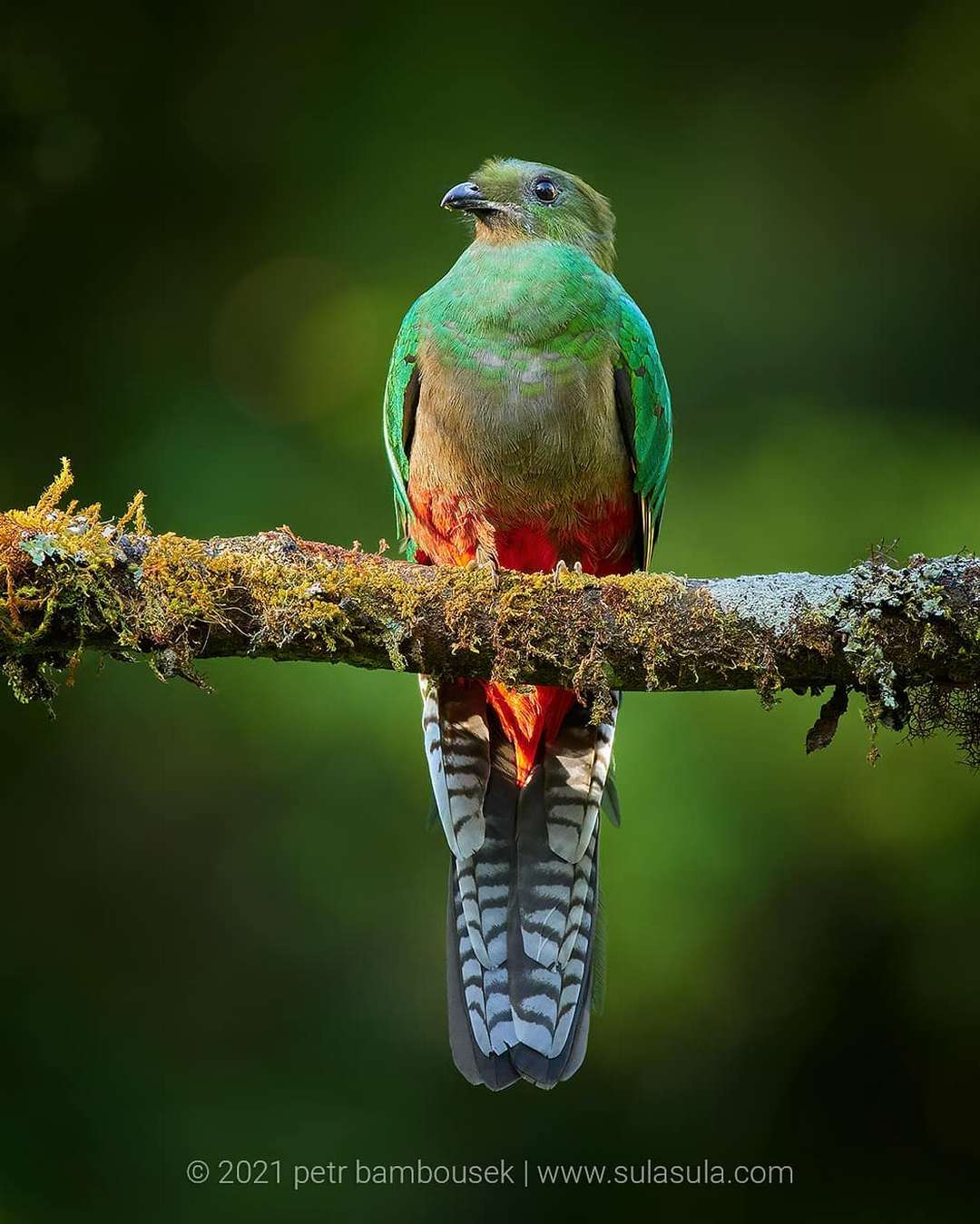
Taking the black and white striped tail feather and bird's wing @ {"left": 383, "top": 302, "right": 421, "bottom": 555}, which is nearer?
the black and white striped tail feather

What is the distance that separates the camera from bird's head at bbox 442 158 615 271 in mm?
3891

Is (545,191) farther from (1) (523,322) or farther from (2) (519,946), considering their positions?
(2) (519,946)

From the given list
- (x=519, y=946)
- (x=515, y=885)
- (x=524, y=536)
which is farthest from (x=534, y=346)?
(x=519, y=946)

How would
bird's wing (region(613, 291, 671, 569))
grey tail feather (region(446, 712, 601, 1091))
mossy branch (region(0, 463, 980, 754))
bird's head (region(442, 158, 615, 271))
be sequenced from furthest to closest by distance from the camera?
1. bird's head (region(442, 158, 615, 271))
2. bird's wing (region(613, 291, 671, 569))
3. grey tail feather (region(446, 712, 601, 1091))
4. mossy branch (region(0, 463, 980, 754))

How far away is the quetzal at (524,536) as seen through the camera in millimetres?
3430

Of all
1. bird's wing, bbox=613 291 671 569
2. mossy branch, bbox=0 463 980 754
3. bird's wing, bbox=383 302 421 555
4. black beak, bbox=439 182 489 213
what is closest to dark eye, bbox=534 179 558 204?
black beak, bbox=439 182 489 213

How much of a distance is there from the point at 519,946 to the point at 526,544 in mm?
1008

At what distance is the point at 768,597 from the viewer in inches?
105

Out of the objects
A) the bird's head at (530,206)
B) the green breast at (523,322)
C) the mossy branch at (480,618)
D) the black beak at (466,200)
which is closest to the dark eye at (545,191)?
the bird's head at (530,206)

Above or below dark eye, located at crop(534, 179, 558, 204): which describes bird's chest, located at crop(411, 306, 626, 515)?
below

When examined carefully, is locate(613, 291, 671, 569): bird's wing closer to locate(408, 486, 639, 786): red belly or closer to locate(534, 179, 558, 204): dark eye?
locate(408, 486, 639, 786): red belly

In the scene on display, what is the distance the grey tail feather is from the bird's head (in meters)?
1.38

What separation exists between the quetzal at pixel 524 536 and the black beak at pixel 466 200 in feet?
0.80

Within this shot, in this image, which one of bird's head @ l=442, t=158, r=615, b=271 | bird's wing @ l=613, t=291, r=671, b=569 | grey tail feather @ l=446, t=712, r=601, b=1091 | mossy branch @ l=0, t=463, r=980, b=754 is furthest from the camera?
bird's head @ l=442, t=158, r=615, b=271
